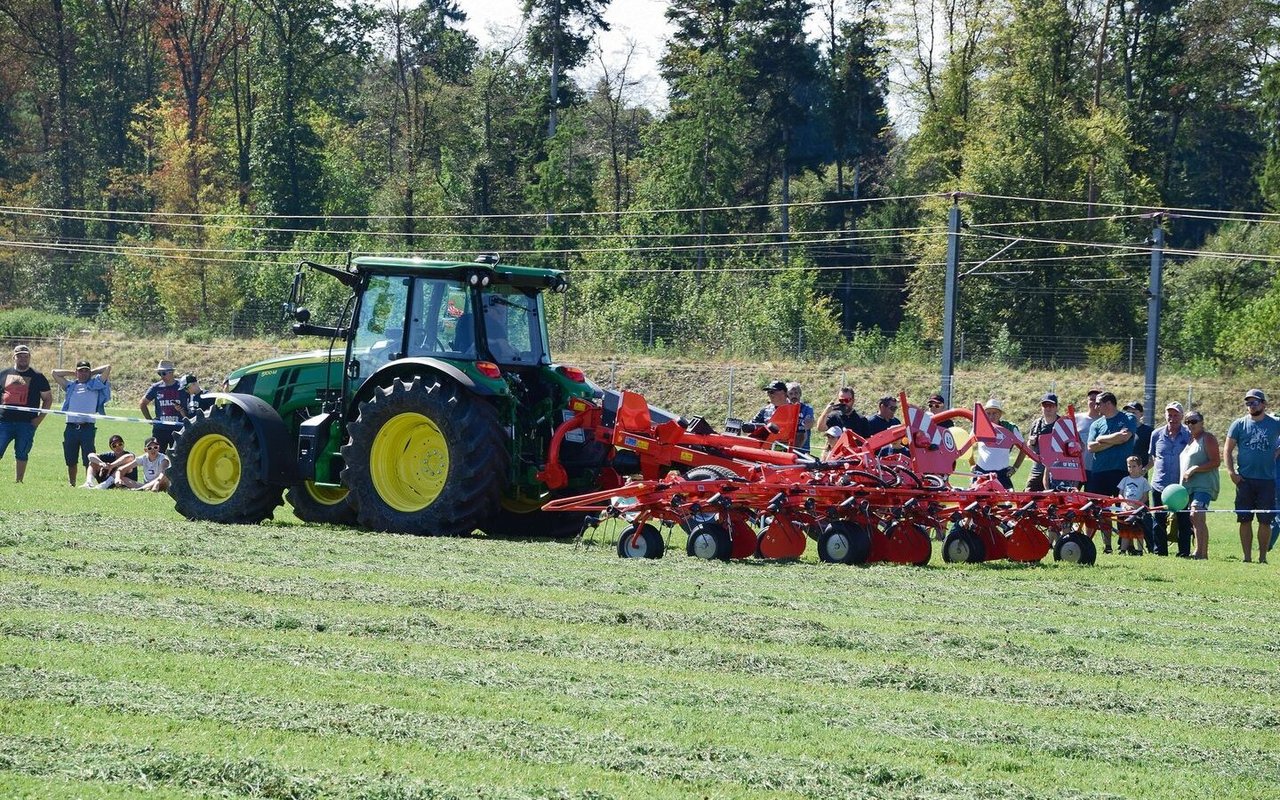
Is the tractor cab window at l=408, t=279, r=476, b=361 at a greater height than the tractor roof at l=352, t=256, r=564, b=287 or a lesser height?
lesser

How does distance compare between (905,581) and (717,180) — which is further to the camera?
(717,180)

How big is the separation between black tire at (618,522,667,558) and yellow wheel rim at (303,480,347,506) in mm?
3242

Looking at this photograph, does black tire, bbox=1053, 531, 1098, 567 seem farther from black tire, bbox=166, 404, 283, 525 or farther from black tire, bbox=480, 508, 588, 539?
black tire, bbox=166, 404, 283, 525

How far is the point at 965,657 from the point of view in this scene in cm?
796

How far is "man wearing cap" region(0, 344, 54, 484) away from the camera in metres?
17.5

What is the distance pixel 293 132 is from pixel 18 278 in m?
12.5

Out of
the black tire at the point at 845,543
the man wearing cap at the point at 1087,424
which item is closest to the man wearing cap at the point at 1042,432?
the man wearing cap at the point at 1087,424

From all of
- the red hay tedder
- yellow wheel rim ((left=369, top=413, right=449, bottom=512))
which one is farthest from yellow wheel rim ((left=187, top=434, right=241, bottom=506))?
the red hay tedder

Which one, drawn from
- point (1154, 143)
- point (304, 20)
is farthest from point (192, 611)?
point (304, 20)

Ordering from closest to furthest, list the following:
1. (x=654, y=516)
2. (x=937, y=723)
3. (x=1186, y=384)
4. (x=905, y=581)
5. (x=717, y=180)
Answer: (x=937, y=723) → (x=905, y=581) → (x=654, y=516) → (x=1186, y=384) → (x=717, y=180)

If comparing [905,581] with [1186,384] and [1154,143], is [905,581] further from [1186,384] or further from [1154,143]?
[1154,143]

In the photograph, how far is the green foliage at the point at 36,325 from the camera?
48938 millimetres

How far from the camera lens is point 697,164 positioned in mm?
50562

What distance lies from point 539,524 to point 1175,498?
17.6ft
